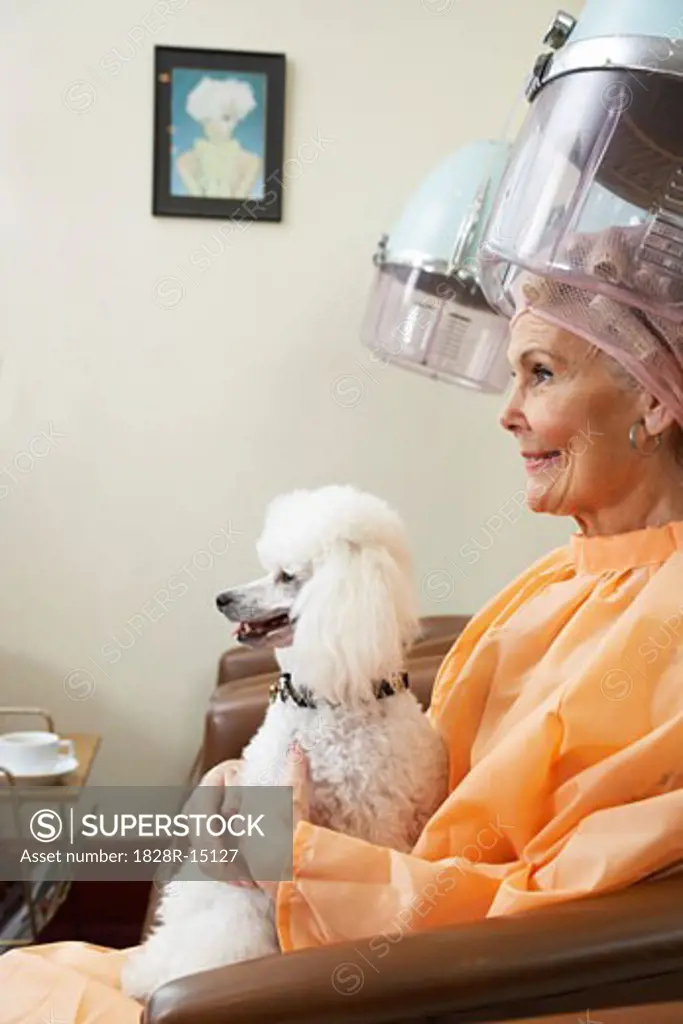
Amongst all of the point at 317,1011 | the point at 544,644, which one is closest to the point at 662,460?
the point at 544,644

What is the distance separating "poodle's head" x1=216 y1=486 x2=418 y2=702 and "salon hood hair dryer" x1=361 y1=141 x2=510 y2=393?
1135 mm

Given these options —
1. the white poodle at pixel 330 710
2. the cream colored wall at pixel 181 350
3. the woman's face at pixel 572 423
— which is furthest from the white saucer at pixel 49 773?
the woman's face at pixel 572 423

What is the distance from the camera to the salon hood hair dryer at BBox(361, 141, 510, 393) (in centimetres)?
249

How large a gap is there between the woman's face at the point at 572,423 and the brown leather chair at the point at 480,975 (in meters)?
0.45

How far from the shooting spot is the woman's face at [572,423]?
4.21 feet

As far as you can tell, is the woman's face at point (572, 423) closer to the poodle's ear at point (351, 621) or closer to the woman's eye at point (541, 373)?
the woman's eye at point (541, 373)

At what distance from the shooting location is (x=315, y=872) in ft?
3.82

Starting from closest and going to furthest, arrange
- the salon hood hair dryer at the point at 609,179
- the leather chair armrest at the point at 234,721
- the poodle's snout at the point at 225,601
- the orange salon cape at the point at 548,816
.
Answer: the orange salon cape at the point at 548,816 → the salon hood hair dryer at the point at 609,179 → the poodle's snout at the point at 225,601 → the leather chair armrest at the point at 234,721

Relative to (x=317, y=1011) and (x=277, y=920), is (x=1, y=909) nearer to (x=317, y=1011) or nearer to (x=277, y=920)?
(x=277, y=920)

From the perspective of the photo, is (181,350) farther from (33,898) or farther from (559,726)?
(559,726)

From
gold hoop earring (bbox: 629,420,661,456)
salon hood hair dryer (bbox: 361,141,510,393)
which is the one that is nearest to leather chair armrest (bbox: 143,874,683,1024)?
gold hoop earring (bbox: 629,420,661,456)

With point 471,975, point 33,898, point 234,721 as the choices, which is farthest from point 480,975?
point 33,898

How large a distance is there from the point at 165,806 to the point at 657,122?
2.13m

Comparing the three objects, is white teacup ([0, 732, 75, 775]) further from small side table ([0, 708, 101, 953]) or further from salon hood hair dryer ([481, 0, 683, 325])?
salon hood hair dryer ([481, 0, 683, 325])
